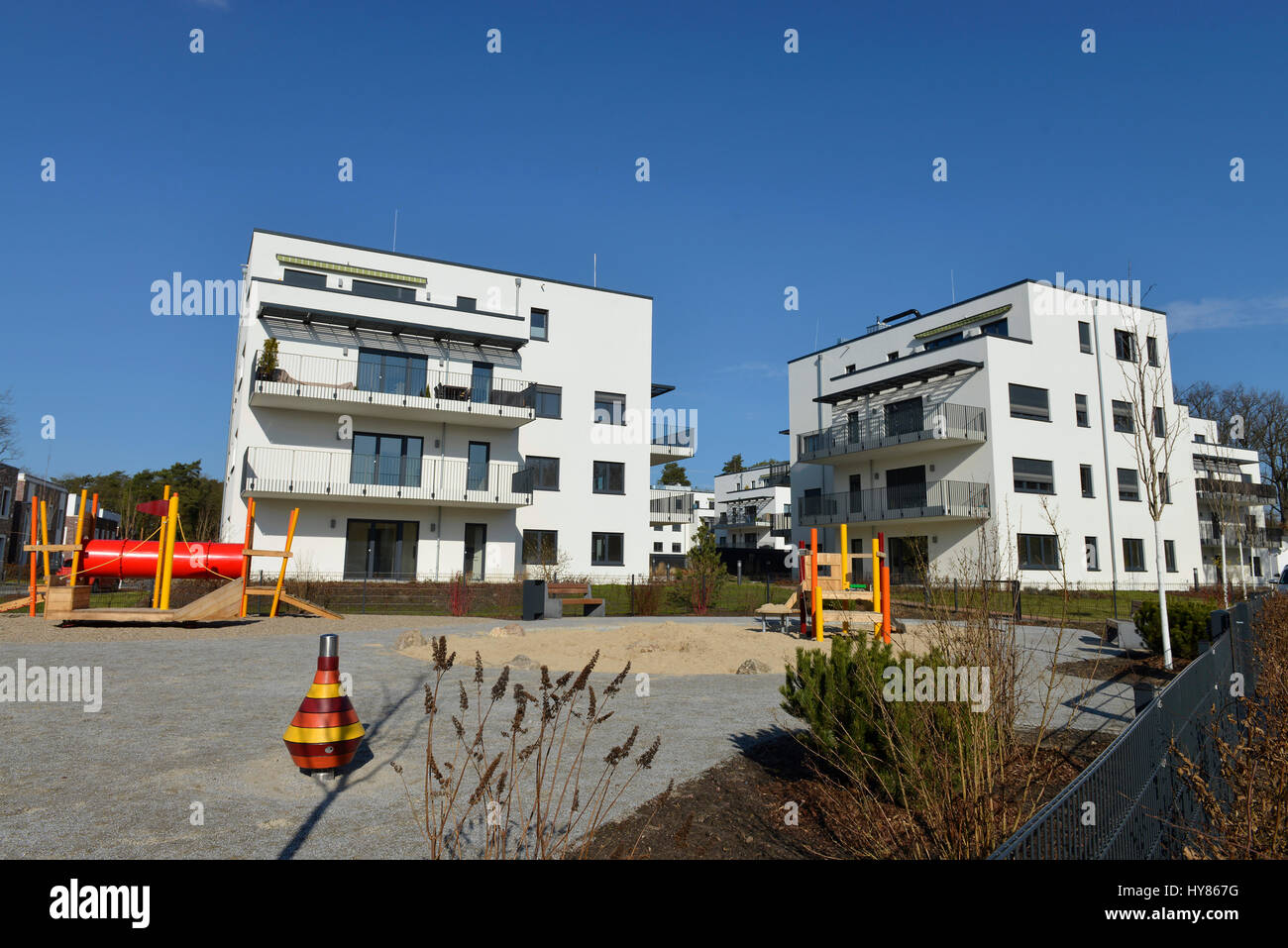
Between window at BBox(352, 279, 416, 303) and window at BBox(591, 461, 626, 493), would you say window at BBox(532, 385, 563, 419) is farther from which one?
window at BBox(352, 279, 416, 303)

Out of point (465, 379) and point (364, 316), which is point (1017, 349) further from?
point (364, 316)

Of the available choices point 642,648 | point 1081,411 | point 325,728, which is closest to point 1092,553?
point 1081,411

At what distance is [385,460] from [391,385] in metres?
2.82

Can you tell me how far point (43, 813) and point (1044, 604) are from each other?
28.5 m

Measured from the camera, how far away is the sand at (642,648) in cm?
1203

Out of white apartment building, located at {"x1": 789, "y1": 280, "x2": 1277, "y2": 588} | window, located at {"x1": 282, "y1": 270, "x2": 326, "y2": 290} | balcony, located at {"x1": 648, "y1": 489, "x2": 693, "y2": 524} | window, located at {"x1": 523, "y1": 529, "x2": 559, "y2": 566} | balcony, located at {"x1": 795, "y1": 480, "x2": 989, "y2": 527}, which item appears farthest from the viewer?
balcony, located at {"x1": 648, "y1": 489, "x2": 693, "y2": 524}

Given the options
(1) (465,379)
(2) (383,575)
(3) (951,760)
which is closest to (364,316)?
(1) (465,379)

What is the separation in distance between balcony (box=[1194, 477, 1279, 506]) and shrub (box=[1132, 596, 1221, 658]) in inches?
851

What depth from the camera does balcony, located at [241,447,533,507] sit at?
26.0 meters

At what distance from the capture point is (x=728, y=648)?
1345cm

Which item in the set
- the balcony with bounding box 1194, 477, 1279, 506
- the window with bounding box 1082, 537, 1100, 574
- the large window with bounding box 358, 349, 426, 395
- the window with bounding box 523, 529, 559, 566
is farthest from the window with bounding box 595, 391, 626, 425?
the balcony with bounding box 1194, 477, 1279, 506

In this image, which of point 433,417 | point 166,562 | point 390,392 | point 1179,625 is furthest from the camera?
point 433,417

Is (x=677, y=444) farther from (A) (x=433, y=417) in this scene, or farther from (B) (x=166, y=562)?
(B) (x=166, y=562)

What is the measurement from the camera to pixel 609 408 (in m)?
33.9
